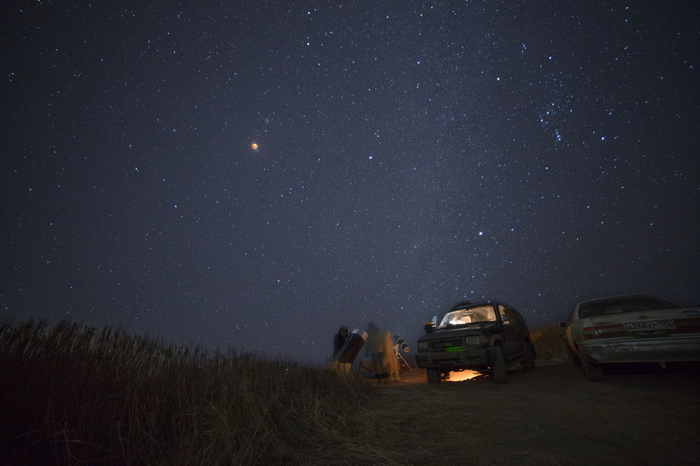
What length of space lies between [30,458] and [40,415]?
22.3 inches

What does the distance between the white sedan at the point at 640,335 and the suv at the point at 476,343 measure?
1669mm

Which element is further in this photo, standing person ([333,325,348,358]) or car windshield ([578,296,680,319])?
standing person ([333,325,348,358])

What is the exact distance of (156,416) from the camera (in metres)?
2.73

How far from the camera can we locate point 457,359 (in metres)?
6.57

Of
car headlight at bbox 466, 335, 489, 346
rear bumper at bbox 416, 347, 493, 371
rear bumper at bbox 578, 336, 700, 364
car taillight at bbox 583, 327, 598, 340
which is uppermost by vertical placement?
car taillight at bbox 583, 327, 598, 340

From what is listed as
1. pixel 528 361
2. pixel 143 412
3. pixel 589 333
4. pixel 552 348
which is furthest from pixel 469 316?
pixel 143 412

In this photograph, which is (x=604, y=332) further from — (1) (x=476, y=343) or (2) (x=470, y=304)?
(2) (x=470, y=304)

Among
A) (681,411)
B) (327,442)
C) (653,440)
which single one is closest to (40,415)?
(327,442)

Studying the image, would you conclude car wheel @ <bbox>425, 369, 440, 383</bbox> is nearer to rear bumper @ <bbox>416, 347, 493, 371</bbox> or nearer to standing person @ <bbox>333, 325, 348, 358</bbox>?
rear bumper @ <bbox>416, 347, 493, 371</bbox>

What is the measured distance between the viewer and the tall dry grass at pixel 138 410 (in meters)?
2.08

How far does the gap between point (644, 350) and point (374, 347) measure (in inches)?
396

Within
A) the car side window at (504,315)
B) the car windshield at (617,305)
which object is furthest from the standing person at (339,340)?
the car windshield at (617,305)

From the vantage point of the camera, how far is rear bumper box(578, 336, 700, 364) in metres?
4.29

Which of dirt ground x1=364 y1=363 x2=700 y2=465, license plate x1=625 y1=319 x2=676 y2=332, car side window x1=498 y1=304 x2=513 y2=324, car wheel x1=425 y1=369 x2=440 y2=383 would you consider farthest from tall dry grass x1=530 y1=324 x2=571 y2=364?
license plate x1=625 y1=319 x2=676 y2=332
